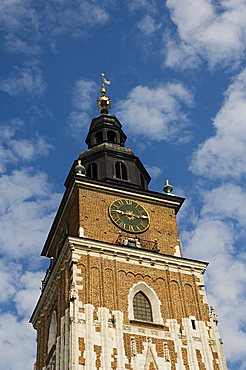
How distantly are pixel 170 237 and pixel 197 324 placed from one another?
19.0ft

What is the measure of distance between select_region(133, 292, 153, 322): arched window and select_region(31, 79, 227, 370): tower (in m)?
0.05

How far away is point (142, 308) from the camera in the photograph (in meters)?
34.0

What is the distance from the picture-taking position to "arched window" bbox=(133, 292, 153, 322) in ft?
110

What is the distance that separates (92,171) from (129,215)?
16.7 feet

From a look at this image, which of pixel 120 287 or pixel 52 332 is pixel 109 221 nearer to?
pixel 120 287

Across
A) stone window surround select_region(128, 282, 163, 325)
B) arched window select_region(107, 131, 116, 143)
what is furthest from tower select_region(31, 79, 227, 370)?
arched window select_region(107, 131, 116, 143)

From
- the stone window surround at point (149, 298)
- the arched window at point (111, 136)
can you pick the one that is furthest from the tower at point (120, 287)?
the arched window at point (111, 136)

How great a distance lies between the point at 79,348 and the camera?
101 feet

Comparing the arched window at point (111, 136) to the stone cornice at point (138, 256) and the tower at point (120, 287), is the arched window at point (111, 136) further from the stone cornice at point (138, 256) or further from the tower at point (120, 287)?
the stone cornice at point (138, 256)

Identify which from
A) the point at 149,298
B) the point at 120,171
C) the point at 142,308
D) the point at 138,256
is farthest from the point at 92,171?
the point at 142,308

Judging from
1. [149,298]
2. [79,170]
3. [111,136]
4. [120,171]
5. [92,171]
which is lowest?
[149,298]

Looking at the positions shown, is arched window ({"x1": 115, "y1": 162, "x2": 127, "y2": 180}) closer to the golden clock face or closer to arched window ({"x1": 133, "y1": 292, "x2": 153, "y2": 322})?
the golden clock face

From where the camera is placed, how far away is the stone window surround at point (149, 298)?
33.4m

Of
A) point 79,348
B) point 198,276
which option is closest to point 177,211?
point 198,276
